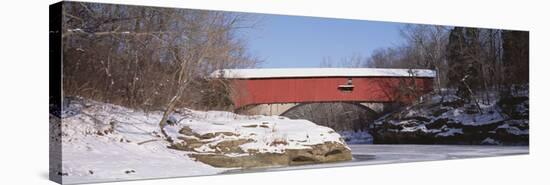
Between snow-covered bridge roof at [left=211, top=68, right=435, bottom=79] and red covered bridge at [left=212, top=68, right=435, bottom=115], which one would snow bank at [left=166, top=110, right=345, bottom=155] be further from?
snow-covered bridge roof at [left=211, top=68, right=435, bottom=79]

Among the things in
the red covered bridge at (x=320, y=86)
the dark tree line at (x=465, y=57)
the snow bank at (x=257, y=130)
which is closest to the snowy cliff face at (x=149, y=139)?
the snow bank at (x=257, y=130)

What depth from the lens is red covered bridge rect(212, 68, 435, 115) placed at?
8.78 meters

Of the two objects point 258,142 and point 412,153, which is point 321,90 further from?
point 412,153

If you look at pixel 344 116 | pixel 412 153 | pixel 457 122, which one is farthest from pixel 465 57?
pixel 344 116

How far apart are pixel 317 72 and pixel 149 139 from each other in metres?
2.38

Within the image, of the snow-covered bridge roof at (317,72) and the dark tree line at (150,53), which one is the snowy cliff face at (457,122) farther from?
the dark tree line at (150,53)

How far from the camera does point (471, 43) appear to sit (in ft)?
34.7

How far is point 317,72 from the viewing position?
30.3ft

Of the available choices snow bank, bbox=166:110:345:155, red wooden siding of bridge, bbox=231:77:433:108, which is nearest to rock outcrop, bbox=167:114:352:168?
snow bank, bbox=166:110:345:155

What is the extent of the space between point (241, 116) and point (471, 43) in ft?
12.7

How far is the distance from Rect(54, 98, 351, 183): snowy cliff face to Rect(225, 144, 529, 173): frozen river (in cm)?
41

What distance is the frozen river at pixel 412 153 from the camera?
9.49 metres

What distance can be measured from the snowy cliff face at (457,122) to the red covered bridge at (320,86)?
0.78 ft

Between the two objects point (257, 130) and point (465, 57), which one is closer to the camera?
point (257, 130)
